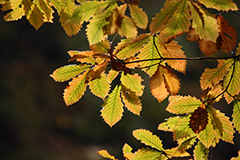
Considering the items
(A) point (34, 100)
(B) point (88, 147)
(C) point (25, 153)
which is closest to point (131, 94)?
(C) point (25, 153)

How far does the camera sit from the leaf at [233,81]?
23.8 inches

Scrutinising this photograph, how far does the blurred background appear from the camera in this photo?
16.2 feet

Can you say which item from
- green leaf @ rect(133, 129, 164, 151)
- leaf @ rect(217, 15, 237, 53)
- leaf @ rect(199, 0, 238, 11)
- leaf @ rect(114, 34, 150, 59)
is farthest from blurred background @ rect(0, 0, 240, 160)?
leaf @ rect(199, 0, 238, 11)

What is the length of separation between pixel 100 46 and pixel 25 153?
453cm

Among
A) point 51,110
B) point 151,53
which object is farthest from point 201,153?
point 51,110

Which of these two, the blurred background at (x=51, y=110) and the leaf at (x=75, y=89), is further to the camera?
the blurred background at (x=51, y=110)

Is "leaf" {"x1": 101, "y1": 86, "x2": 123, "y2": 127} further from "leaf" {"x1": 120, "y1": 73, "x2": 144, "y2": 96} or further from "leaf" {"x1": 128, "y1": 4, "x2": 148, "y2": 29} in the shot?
"leaf" {"x1": 128, "y1": 4, "x2": 148, "y2": 29}

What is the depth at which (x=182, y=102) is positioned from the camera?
0.67 m

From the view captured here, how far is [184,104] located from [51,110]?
217 inches

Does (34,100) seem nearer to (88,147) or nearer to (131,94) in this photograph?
(88,147)

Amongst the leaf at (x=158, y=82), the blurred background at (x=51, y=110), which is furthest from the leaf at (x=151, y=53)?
the blurred background at (x=51, y=110)

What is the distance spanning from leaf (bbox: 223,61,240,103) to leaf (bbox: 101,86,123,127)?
30cm

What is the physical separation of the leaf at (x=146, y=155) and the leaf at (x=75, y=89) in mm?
282

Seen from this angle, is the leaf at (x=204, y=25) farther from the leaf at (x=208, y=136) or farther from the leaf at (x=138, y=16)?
the leaf at (x=208, y=136)
